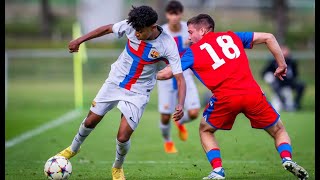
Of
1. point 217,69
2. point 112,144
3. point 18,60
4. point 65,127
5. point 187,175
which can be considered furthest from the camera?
point 18,60

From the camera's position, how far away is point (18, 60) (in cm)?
3753

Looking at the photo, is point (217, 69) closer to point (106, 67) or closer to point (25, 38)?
point (106, 67)

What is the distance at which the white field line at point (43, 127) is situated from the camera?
640 inches

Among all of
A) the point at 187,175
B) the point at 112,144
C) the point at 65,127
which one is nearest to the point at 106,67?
the point at 65,127

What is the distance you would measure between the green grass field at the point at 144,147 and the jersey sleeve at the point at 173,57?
1557mm

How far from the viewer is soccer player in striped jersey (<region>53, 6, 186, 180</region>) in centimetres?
948

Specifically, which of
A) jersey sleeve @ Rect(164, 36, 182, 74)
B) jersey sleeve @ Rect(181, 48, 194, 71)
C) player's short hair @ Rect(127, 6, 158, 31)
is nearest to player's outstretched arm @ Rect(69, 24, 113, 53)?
player's short hair @ Rect(127, 6, 158, 31)

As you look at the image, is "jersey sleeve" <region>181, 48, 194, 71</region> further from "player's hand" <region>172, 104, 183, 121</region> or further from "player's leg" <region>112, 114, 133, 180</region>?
"player's leg" <region>112, 114, 133, 180</region>

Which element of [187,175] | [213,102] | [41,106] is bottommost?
[41,106]

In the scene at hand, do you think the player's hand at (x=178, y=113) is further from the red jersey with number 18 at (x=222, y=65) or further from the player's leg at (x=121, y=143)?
the player's leg at (x=121, y=143)

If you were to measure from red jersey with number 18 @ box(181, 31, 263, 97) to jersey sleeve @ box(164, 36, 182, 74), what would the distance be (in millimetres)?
79

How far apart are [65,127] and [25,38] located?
25149 mm

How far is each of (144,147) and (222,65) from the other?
6304 millimetres

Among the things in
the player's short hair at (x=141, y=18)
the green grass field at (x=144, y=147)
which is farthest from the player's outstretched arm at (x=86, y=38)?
the green grass field at (x=144, y=147)
